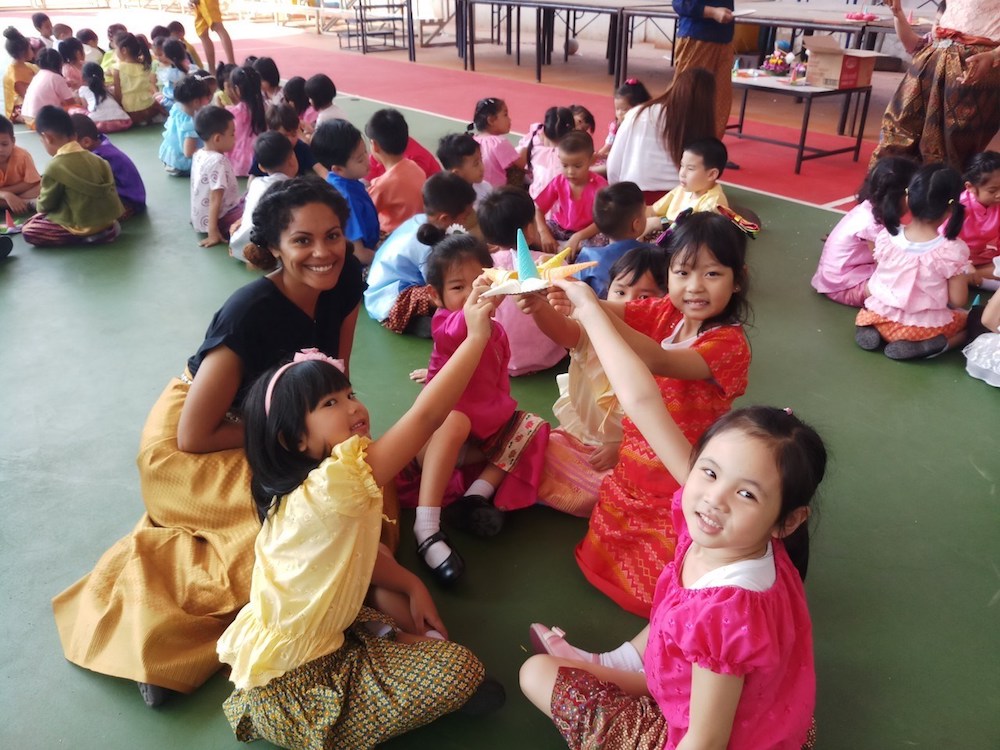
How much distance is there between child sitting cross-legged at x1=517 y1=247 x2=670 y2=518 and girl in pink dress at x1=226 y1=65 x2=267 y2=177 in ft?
13.2

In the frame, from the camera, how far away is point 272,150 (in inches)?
156

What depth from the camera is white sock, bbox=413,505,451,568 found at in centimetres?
196

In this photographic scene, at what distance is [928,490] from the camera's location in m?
2.30

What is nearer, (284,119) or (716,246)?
(716,246)

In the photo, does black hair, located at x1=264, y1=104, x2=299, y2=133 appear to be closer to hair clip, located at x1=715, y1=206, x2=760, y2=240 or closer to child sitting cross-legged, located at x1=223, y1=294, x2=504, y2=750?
hair clip, located at x1=715, y1=206, x2=760, y2=240

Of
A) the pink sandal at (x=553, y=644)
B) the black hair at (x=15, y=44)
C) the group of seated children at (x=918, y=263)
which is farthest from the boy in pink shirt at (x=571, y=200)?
the black hair at (x=15, y=44)

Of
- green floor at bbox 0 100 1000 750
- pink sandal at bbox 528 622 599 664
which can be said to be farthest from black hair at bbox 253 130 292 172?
pink sandal at bbox 528 622 599 664

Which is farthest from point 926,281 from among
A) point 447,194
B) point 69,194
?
point 69,194

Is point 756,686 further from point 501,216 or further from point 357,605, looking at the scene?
point 501,216

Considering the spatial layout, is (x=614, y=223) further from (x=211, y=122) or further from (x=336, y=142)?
(x=211, y=122)

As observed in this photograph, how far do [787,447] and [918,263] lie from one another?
2389 millimetres

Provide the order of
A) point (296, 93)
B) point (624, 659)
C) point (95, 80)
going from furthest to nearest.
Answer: point (95, 80) → point (296, 93) → point (624, 659)

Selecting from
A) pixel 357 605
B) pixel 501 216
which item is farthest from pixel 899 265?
pixel 357 605

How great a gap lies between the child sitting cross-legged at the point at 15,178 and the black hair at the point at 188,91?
1.13m
